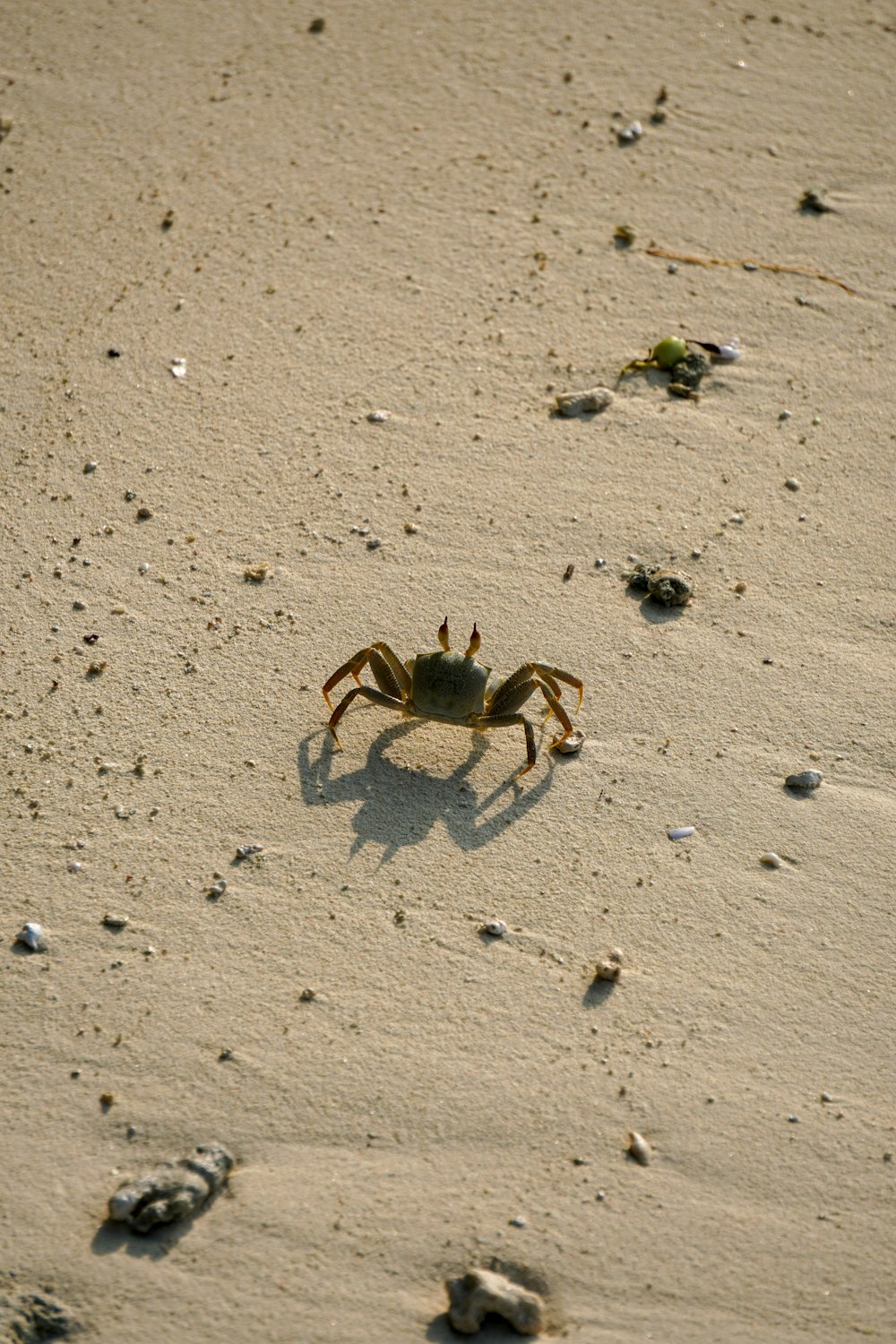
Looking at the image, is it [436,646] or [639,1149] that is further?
[436,646]

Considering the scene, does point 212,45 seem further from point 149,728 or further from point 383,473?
point 149,728

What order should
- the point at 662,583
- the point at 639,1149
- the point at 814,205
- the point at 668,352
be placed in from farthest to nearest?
the point at 814,205
the point at 668,352
the point at 662,583
the point at 639,1149

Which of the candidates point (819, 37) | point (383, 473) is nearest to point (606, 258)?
point (383, 473)

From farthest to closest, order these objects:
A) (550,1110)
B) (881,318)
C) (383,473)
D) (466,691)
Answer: (881,318)
(383,473)
(466,691)
(550,1110)

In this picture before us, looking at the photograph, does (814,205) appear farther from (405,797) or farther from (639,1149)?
(639,1149)

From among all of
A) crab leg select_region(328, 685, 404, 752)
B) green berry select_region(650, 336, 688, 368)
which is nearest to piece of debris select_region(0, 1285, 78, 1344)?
crab leg select_region(328, 685, 404, 752)

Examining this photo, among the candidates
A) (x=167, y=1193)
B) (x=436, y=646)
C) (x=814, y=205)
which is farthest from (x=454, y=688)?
(x=814, y=205)

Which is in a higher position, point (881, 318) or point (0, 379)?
point (881, 318)
